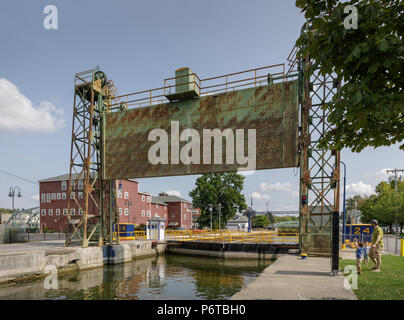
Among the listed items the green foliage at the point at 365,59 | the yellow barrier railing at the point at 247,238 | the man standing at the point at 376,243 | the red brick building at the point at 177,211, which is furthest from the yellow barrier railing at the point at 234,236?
the red brick building at the point at 177,211

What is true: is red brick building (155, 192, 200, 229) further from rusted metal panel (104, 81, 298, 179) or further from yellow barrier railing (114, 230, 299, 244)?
rusted metal panel (104, 81, 298, 179)

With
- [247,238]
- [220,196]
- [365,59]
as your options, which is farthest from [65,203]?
[365,59]

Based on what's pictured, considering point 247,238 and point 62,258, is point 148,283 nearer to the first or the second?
point 62,258

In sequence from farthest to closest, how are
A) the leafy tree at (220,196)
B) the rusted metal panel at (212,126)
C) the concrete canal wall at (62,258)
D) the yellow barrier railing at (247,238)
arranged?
the leafy tree at (220,196) → the yellow barrier railing at (247,238) → the rusted metal panel at (212,126) → the concrete canal wall at (62,258)

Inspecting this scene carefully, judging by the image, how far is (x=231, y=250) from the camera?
2450 centimetres

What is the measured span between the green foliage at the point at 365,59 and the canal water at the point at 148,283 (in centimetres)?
994

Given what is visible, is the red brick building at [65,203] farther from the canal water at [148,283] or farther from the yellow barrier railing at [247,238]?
the canal water at [148,283]

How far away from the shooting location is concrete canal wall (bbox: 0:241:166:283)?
14.8 metres

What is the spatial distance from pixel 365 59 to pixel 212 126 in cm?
1346

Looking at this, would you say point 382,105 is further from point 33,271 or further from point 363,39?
point 33,271

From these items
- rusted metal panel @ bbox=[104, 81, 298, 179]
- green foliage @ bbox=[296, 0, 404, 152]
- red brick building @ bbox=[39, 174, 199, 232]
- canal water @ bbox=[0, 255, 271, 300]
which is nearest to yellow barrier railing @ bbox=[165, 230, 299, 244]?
canal water @ bbox=[0, 255, 271, 300]

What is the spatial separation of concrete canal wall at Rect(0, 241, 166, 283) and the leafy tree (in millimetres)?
31432

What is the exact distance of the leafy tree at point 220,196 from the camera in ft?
187
